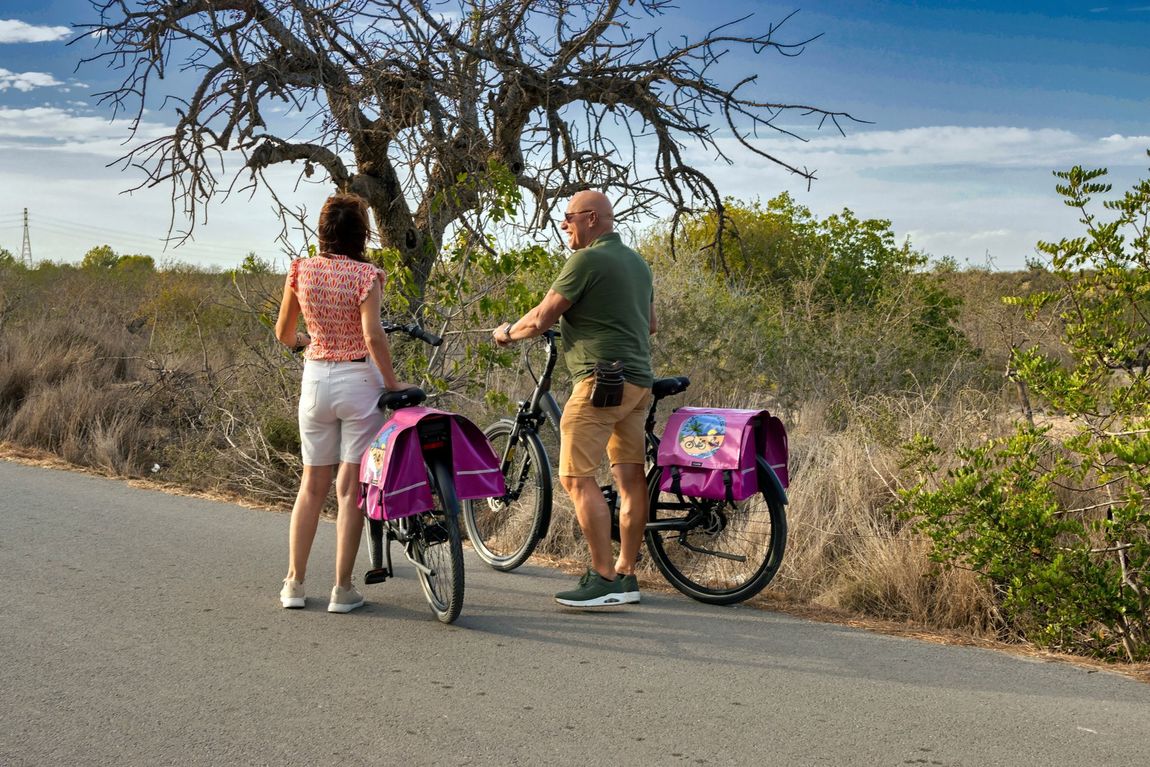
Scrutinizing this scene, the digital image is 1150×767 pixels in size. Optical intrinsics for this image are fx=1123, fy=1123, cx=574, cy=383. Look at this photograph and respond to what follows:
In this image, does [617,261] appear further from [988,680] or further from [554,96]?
[554,96]

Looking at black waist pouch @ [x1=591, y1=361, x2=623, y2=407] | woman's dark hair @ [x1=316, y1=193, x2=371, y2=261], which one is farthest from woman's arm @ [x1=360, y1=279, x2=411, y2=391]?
black waist pouch @ [x1=591, y1=361, x2=623, y2=407]

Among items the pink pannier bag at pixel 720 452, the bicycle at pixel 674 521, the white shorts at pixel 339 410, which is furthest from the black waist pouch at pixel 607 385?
the white shorts at pixel 339 410

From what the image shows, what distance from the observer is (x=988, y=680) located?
5.25 m

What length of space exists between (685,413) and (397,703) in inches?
102

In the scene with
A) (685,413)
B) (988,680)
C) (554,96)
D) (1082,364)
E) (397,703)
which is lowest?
(397,703)

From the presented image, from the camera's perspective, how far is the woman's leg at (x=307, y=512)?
6309mm

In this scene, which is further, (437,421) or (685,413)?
(685,413)

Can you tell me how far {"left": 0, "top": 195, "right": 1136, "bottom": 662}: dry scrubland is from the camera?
7164mm

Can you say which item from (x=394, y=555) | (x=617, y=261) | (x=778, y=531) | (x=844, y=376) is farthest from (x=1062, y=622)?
(x=844, y=376)

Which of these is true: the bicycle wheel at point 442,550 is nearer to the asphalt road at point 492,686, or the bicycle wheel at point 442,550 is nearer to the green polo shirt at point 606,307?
the asphalt road at point 492,686

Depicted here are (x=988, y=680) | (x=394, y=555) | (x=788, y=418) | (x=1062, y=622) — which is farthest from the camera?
(x=788, y=418)

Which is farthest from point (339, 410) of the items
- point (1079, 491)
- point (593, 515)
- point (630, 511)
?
point (1079, 491)

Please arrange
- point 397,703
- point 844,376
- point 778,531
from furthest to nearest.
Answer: point 844,376 < point 778,531 < point 397,703

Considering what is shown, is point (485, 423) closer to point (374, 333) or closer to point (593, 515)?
point (593, 515)
